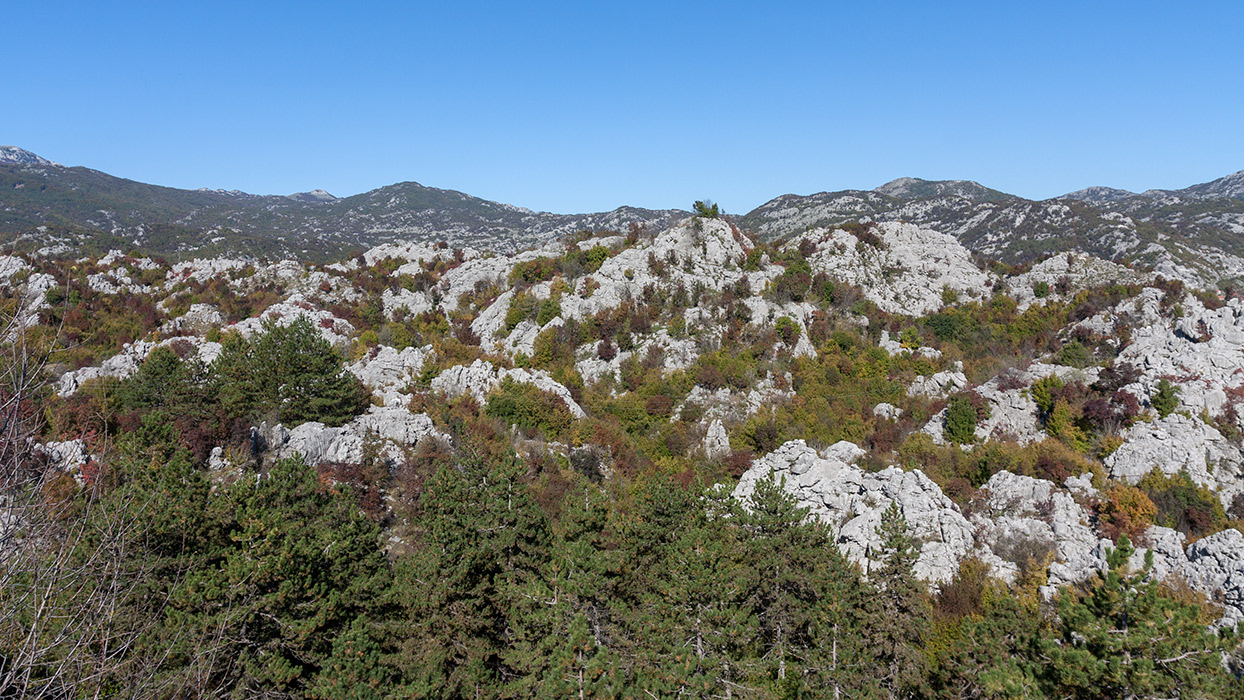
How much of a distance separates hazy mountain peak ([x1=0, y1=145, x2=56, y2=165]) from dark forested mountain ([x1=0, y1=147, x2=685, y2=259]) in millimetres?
276

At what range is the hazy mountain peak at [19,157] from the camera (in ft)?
609

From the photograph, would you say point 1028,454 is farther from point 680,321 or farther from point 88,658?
point 88,658

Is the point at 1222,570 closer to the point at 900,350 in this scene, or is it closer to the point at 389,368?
the point at 900,350

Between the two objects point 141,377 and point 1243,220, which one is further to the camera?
point 1243,220

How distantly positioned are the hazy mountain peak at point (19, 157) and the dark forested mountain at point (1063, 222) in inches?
9604

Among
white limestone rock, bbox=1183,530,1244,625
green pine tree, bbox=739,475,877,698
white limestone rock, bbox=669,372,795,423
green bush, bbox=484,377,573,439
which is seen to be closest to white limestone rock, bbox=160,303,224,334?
green bush, bbox=484,377,573,439

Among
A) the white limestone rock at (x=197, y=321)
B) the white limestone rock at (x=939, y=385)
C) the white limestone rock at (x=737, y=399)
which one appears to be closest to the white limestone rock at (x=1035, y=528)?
the white limestone rock at (x=939, y=385)

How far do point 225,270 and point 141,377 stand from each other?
28.2m

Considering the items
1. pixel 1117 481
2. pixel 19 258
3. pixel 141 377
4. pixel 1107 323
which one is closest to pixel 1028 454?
pixel 1117 481

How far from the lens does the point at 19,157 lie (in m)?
191

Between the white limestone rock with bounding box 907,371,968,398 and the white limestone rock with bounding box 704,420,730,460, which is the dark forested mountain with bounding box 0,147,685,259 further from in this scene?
the white limestone rock with bounding box 704,420,730,460


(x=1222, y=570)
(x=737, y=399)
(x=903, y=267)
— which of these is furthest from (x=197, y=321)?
(x=903, y=267)

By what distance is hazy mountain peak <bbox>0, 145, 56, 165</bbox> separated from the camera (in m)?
186

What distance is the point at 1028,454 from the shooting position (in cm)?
2305
